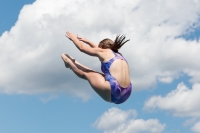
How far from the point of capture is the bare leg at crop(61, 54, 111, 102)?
28016mm

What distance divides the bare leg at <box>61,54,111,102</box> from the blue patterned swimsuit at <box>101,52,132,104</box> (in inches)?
6.6

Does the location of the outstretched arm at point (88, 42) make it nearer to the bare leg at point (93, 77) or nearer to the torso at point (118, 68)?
the torso at point (118, 68)

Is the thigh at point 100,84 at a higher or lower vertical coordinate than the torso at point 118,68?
lower

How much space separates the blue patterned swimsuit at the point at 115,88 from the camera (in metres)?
28.0

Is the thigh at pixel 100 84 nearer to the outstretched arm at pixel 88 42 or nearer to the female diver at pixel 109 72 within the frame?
the female diver at pixel 109 72

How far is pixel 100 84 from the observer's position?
27984 millimetres

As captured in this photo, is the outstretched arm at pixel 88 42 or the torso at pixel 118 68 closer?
the torso at pixel 118 68

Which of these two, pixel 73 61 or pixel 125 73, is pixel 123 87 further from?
pixel 73 61

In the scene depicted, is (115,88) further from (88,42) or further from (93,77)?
(88,42)

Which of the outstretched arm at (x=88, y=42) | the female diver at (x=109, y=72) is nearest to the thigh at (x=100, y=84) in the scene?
the female diver at (x=109, y=72)

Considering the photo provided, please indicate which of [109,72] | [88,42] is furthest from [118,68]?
[88,42]

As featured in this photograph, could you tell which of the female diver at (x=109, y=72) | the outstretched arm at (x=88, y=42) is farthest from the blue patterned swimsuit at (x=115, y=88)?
the outstretched arm at (x=88, y=42)

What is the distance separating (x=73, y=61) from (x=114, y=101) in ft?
7.99

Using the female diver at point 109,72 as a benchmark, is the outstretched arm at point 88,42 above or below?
above
